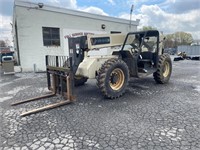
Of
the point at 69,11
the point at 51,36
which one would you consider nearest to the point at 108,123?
the point at 51,36

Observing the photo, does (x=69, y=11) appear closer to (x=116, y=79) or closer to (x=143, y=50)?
(x=143, y=50)

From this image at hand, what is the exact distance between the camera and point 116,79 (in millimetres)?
5488

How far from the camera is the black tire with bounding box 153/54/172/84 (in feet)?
22.4

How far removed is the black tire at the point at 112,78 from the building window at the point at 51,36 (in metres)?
7.73

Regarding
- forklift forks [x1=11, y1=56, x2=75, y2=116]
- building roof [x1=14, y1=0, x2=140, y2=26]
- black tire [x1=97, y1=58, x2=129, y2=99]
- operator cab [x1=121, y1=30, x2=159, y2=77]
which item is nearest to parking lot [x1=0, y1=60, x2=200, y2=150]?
forklift forks [x1=11, y1=56, x2=75, y2=116]

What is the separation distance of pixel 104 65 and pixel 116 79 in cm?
74

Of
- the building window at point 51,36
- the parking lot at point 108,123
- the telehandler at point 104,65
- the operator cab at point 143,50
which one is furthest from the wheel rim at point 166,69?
the building window at point 51,36

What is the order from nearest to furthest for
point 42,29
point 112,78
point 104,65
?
point 104,65 → point 112,78 → point 42,29

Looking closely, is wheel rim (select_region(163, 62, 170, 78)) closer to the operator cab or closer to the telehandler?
the telehandler

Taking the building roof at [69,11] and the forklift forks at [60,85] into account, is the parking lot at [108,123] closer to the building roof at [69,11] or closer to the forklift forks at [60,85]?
the forklift forks at [60,85]

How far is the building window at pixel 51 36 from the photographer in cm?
1152

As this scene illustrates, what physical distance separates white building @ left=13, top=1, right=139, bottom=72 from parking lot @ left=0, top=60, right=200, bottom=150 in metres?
5.91

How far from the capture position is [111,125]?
354 cm

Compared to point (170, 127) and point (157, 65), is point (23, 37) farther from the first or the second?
point (170, 127)
